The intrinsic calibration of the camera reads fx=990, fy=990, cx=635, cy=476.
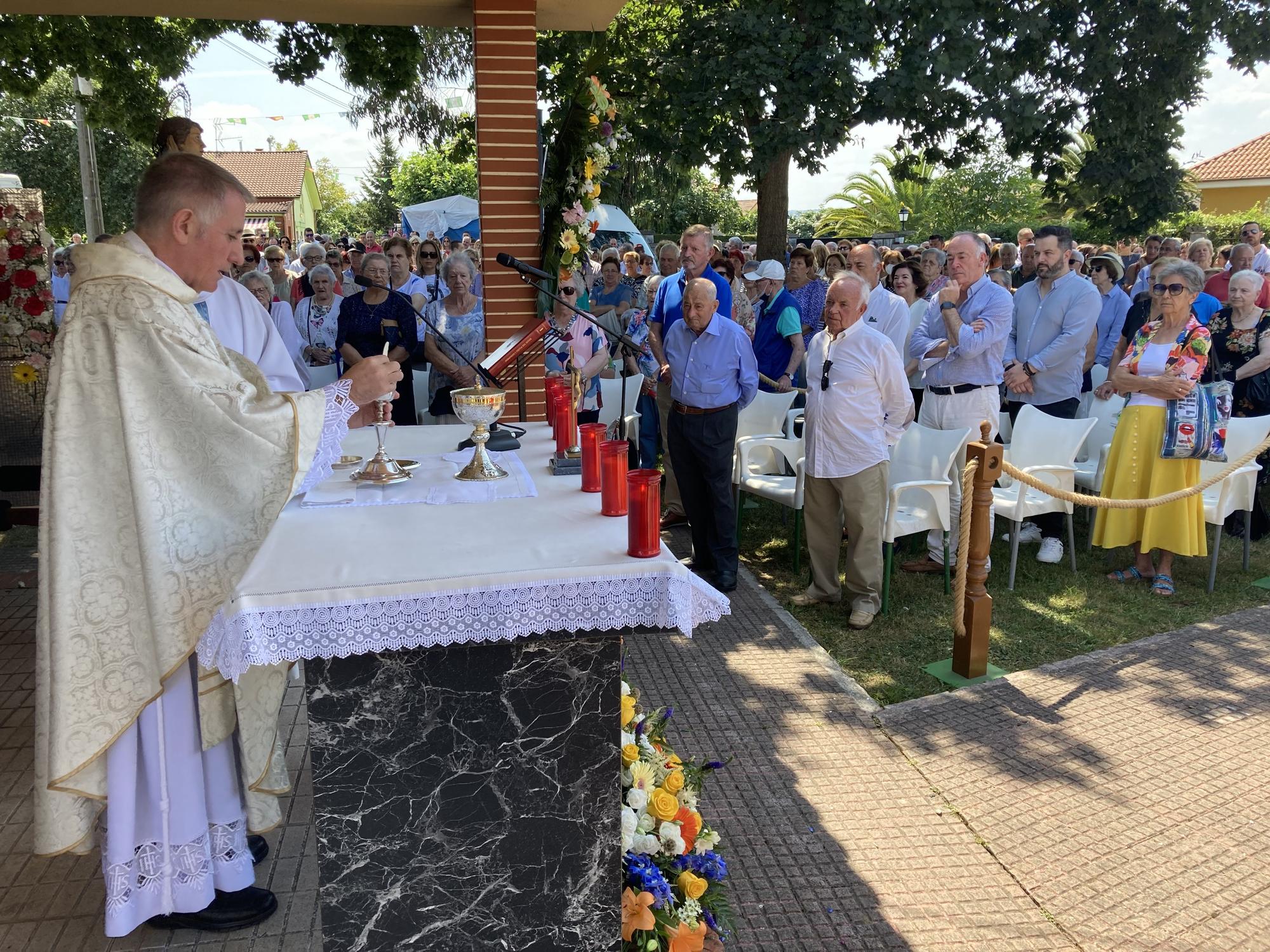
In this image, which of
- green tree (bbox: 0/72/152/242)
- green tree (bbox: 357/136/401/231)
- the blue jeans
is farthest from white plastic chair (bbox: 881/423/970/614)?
green tree (bbox: 357/136/401/231)

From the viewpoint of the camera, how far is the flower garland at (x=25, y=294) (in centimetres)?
711

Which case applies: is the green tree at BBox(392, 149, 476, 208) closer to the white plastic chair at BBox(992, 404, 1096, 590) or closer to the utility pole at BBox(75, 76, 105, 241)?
the utility pole at BBox(75, 76, 105, 241)

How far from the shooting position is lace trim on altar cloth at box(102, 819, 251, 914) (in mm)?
2732

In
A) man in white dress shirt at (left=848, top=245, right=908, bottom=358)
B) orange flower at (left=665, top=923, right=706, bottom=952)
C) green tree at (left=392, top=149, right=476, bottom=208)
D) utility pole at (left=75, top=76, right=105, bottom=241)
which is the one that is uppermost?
green tree at (left=392, top=149, right=476, bottom=208)

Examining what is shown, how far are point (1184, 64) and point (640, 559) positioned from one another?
13974mm

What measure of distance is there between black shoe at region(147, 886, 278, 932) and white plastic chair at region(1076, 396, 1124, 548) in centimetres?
594

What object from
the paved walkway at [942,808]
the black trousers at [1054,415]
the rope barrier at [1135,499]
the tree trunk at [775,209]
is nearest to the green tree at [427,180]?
the tree trunk at [775,209]

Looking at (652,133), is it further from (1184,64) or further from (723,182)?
(1184,64)

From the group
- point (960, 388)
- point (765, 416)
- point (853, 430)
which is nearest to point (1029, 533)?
point (960, 388)

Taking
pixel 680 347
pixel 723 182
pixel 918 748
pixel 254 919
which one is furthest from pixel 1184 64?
pixel 254 919

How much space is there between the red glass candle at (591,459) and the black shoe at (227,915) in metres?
1.58

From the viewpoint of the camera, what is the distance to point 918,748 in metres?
4.29

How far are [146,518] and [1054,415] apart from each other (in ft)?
21.0

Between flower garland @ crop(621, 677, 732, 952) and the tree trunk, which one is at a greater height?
the tree trunk
